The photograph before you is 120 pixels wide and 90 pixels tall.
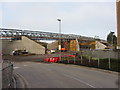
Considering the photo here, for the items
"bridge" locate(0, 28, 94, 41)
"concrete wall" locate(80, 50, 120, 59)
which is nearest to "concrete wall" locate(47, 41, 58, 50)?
"bridge" locate(0, 28, 94, 41)

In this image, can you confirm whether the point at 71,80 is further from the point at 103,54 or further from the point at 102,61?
the point at 103,54

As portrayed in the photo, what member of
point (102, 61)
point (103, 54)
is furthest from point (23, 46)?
point (102, 61)

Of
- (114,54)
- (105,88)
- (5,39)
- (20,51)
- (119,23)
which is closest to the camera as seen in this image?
(105,88)

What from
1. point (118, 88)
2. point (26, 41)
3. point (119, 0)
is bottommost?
point (118, 88)

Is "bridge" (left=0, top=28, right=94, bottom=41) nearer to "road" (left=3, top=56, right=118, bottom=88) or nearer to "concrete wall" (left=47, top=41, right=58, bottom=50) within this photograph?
"concrete wall" (left=47, top=41, right=58, bottom=50)

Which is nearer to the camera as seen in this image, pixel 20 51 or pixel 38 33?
pixel 20 51

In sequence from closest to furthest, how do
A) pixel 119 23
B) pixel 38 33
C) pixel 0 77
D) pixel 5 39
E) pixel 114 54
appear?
pixel 0 77 < pixel 114 54 < pixel 119 23 < pixel 5 39 < pixel 38 33

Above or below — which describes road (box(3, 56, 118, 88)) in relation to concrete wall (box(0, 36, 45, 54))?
below

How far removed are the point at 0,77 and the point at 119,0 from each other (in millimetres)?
29202

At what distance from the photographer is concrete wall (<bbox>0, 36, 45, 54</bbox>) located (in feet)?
228

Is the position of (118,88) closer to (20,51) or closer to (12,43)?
(20,51)

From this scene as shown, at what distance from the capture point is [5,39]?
73312mm

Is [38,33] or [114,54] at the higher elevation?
[38,33]

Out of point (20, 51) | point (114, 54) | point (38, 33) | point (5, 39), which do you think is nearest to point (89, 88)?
point (114, 54)
